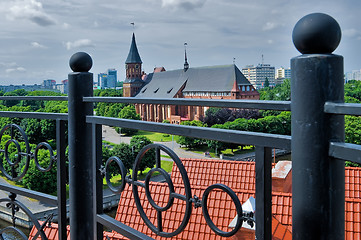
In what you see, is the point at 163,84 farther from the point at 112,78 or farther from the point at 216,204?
the point at 112,78

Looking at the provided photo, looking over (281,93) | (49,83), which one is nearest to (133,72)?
(281,93)

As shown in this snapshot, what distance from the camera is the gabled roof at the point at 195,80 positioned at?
204 feet

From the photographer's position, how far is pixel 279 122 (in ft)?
129

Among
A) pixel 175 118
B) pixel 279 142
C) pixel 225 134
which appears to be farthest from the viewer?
pixel 175 118

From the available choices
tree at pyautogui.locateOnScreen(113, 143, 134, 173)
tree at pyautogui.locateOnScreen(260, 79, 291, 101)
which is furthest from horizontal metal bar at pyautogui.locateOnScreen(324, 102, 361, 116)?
tree at pyautogui.locateOnScreen(260, 79, 291, 101)

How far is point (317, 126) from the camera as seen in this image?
1112mm

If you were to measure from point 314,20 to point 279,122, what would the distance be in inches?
1551

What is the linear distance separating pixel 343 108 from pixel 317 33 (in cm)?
21

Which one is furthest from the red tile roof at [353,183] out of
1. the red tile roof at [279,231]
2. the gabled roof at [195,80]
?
the gabled roof at [195,80]

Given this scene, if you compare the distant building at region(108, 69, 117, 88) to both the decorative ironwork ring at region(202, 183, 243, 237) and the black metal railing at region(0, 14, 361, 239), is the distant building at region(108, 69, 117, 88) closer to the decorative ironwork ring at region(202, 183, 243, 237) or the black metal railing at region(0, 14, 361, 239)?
the decorative ironwork ring at region(202, 183, 243, 237)

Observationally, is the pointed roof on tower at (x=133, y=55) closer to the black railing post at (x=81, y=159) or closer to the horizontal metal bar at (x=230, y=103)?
the black railing post at (x=81, y=159)

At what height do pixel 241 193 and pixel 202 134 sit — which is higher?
pixel 202 134

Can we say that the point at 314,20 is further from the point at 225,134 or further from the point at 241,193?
the point at 241,193

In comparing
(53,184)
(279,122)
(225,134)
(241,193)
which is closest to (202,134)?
(225,134)
